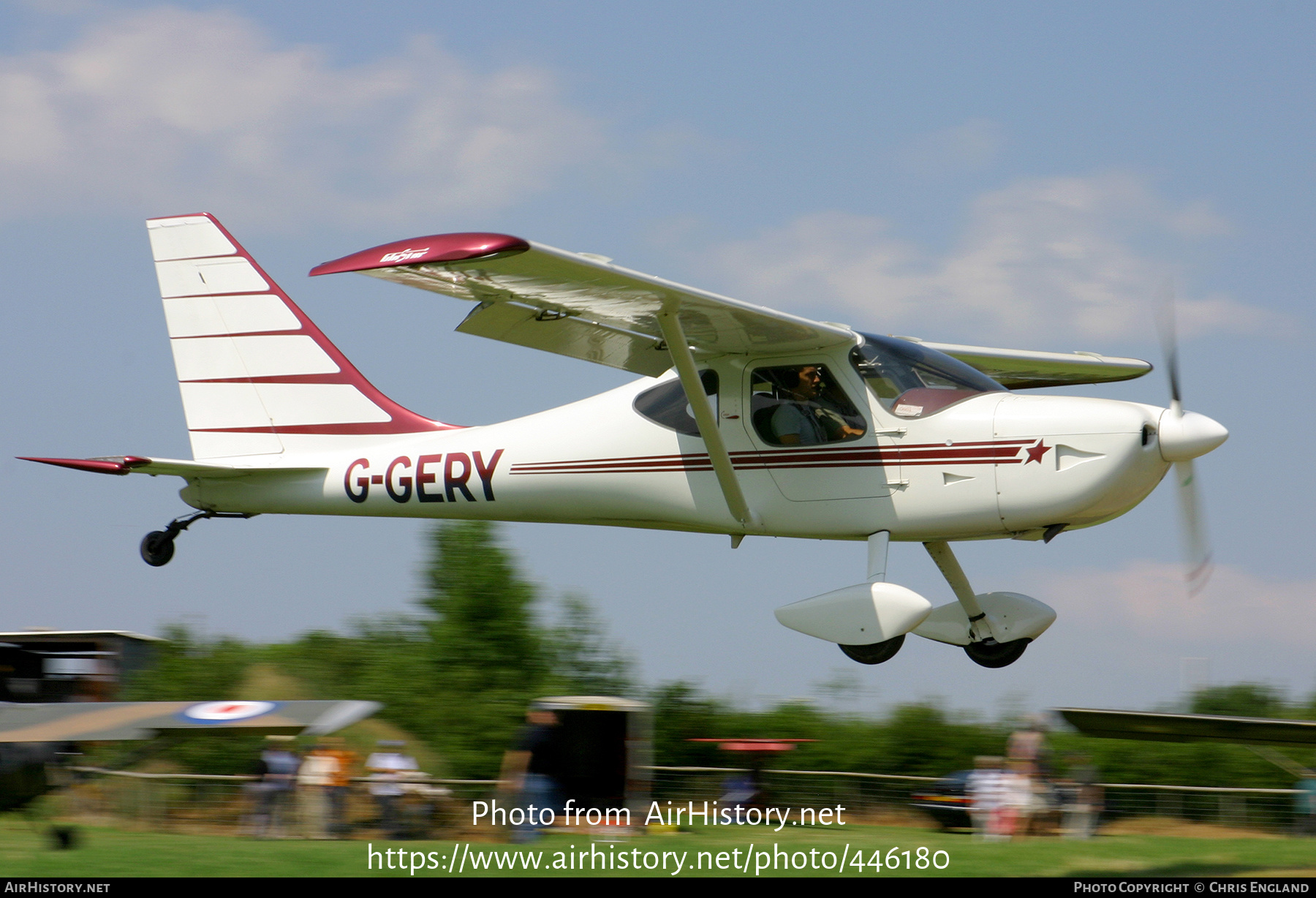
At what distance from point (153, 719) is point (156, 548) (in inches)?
160

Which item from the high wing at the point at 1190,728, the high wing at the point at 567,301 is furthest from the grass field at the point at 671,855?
the high wing at the point at 567,301

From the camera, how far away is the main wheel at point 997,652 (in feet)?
32.5

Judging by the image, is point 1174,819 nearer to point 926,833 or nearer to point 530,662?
point 926,833

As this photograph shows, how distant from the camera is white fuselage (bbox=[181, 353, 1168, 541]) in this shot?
851 centimetres

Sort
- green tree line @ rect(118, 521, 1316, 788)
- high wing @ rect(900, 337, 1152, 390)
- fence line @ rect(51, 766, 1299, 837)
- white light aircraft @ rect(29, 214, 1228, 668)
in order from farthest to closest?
green tree line @ rect(118, 521, 1316, 788) → high wing @ rect(900, 337, 1152, 390) → fence line @ rect(51, 766, 1299, 837) → white light aircraft @ rect(29, 214, 1228, 668)

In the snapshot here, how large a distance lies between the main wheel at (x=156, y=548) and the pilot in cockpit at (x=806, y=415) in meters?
5.83

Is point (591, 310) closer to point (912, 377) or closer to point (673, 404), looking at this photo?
point (673, 404)

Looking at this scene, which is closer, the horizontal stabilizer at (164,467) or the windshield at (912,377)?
the windshield at (912,377)

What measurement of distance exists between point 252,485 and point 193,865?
4.96 metres

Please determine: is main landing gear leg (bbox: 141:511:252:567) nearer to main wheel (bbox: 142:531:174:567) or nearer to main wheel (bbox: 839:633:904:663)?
main wheel (bbox: 142:531:174:567)

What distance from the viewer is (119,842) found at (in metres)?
8.16

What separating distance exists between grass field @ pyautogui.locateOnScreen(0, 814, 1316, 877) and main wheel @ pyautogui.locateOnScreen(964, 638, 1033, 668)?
1.70 metres

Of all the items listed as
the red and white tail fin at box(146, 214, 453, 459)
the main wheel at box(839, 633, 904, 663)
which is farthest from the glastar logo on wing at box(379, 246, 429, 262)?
the red and white tail fin at box(146, 214, 453, 459)

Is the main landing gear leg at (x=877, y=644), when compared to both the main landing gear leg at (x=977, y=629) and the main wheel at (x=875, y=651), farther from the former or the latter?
the main landing gear leg at (x=977, y=629)
